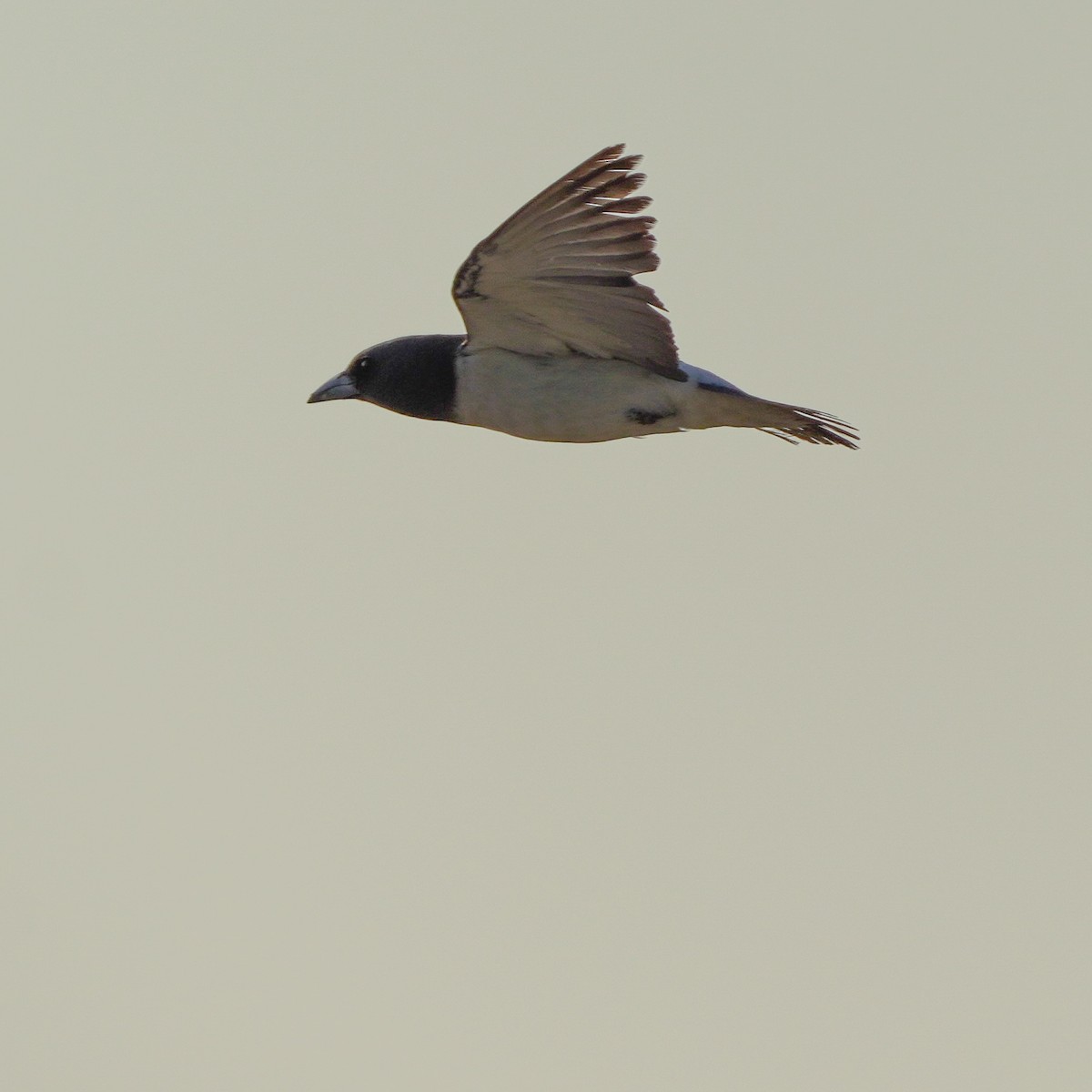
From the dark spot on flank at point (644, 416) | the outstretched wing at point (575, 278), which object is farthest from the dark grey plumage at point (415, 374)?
the dark spot on flank at point (644, 416)

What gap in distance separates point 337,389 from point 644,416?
195cm

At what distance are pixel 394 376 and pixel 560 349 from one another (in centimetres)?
102

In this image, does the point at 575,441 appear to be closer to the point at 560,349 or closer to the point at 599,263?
the point at 560,349

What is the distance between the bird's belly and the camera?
30.0ft

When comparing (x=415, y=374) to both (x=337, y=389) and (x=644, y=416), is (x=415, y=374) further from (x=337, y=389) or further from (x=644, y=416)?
(x=644, y=416)

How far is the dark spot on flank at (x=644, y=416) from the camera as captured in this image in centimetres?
920

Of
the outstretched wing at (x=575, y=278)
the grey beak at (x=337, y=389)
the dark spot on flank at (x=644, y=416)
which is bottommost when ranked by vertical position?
the dark spot on flank at (x=644, y=416)

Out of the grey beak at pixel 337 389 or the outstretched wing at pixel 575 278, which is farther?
the grey beak at pixel 337 389

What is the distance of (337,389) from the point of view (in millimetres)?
10203

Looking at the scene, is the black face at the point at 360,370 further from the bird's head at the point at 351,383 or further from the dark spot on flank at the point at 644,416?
the dark spot on flank at the point at 644,416

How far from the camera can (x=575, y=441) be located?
9312 millimetres

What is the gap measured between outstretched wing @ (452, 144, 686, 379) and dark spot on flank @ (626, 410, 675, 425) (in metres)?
0.22

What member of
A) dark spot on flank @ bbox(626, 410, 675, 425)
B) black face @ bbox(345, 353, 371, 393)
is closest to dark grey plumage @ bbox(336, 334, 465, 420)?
black face @ bbox(345, 353, 371, 393)

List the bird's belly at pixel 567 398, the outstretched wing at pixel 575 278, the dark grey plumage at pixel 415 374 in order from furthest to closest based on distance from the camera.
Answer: the dark grey plumage at pixel 415 374 → the bird's belly at pixel 567 398 → the outstretched wing at pixel 575 278
